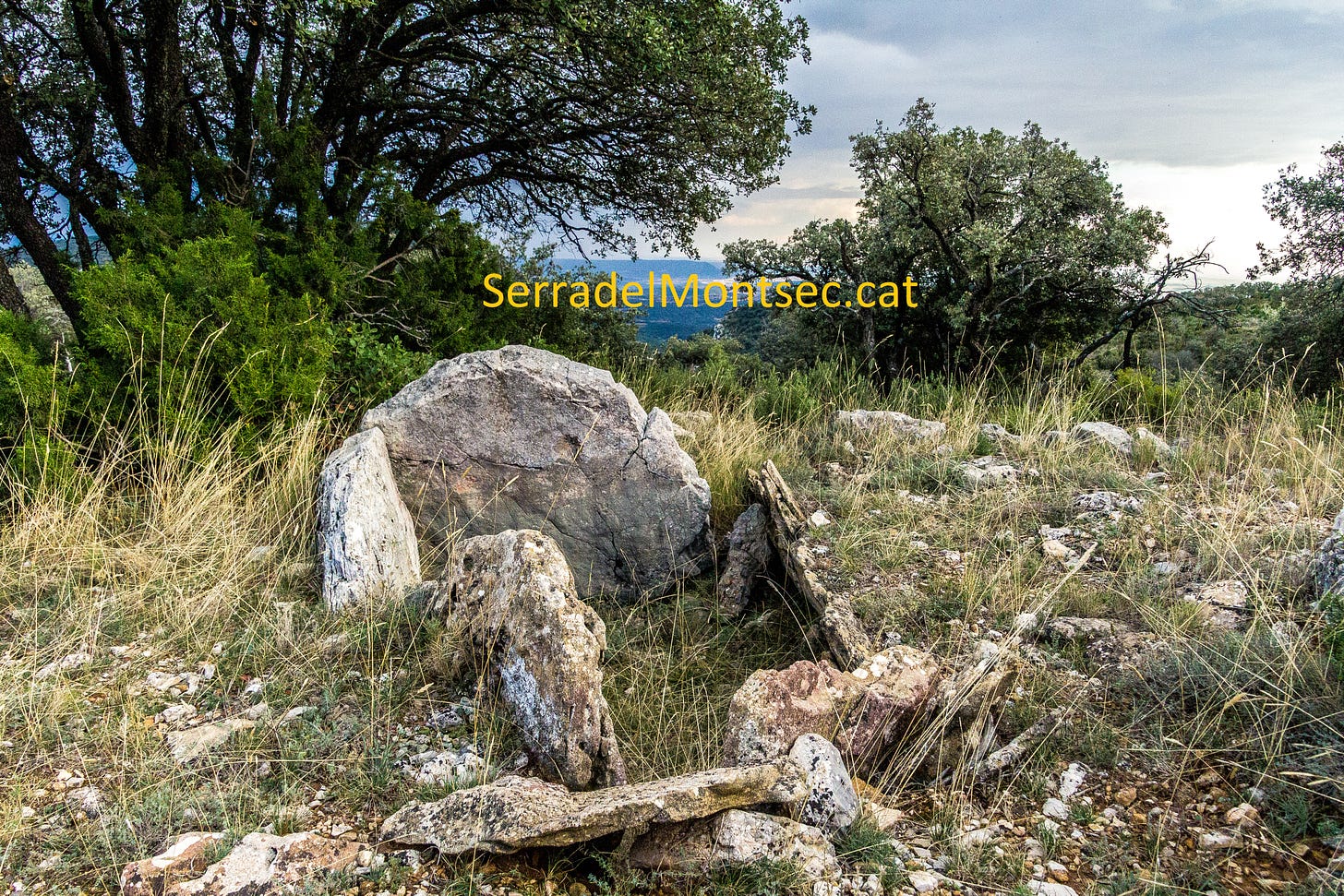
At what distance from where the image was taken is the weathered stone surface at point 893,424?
21.7 feet

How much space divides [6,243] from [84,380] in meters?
8.13

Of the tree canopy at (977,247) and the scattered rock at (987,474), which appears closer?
the scattered rock at (987,474)

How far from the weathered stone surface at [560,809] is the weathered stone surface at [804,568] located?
1.27 meters

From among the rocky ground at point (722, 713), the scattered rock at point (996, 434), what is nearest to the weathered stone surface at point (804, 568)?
the rocky ground at point (722, 713)

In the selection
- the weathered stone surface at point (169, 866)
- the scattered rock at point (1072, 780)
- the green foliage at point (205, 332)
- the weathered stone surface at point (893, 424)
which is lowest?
the scattered rock at point (1072, 780)

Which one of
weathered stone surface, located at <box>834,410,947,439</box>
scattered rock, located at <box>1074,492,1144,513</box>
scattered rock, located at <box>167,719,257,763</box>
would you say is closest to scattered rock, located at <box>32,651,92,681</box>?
scattered rock, located at <box>167,719,257,763</box>

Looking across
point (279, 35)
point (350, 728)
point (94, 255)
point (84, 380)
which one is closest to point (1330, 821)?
point (350, 728)

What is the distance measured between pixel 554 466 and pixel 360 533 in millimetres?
1432

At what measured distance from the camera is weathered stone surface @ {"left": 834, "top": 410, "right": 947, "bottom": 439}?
6.63 m

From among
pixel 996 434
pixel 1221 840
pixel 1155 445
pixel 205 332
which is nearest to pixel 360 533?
pixel 205 332

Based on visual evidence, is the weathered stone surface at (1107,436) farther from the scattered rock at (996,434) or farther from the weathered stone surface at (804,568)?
the weathered stone surface at (804,568)

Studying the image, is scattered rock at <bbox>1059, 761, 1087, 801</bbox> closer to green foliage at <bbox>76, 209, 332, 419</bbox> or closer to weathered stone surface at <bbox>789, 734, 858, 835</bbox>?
weathered stone surface at <bbox>789, 734, 858, 835</bbox>

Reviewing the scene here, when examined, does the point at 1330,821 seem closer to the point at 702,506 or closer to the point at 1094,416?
the point at 702,506

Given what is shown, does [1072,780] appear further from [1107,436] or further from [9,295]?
[9,295]
